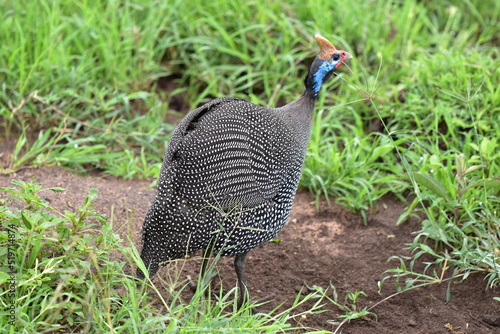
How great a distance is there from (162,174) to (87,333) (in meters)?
0.76

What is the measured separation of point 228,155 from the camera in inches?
109

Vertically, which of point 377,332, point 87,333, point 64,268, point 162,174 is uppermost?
point 162,174

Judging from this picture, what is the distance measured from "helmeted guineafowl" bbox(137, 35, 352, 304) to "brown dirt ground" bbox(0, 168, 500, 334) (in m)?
0.15

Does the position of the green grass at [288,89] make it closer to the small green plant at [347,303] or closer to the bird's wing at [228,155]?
the small green plant at [347,303]

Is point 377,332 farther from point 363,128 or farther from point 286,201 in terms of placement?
point 363,128

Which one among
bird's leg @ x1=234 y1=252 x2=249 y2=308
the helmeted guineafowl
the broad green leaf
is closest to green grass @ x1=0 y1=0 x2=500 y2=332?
the broad green leaf

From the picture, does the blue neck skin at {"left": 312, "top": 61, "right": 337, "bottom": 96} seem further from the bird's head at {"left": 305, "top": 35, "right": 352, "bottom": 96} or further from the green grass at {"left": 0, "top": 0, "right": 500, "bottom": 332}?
the green grass at {"left": 0, "top": 0, "right": 500, "bottom": 332}

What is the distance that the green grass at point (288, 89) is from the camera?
3602mm

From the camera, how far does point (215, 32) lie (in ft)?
16.4

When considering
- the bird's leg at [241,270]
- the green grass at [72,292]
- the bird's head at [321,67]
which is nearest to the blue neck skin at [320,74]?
the bird's head at [321,67]

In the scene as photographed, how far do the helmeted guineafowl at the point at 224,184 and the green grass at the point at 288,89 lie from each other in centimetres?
77

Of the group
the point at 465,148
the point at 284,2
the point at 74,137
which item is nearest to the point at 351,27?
the point at 284,2

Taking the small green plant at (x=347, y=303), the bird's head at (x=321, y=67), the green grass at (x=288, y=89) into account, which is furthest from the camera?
the green grass at (x=288, y=89)

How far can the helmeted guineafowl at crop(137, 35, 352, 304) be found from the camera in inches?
107
